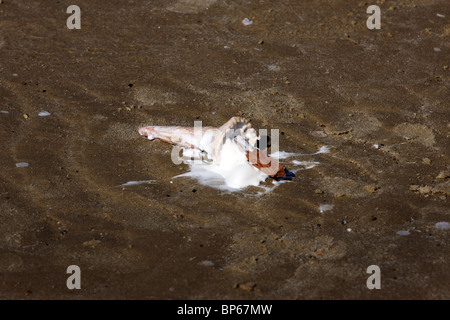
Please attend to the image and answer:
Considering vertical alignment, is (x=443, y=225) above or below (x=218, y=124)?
below

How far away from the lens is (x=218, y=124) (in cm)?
643

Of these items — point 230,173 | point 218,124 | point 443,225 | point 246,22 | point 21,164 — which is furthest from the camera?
point 246,22

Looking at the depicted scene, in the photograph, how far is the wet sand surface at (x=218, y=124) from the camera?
15.2 ft

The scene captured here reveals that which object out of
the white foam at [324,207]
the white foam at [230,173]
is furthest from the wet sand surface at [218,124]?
the white foam at [230,173]

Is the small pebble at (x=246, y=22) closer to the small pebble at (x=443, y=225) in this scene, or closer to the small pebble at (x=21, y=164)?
the small pebble at (x=21, y=164)

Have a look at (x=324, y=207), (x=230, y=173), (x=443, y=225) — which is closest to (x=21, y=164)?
(x=230, y=173)

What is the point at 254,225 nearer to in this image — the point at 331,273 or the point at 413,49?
the point at 331,273

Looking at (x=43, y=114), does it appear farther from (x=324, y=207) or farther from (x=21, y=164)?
(x=324, y=207)

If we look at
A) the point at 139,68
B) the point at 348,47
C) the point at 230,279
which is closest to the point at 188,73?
the point at 139,68

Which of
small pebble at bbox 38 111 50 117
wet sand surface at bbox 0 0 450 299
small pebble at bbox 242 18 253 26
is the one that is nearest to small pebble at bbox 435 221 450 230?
wet sand surface at bbox 0 0 450 299

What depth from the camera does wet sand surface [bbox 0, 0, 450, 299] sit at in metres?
4.63

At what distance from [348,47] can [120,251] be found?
439 cm

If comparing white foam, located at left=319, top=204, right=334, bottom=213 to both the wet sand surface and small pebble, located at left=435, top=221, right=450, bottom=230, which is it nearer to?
the wet sand surface

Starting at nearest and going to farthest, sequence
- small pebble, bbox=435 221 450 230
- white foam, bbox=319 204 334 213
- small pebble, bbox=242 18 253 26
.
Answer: small pebble, bbox=435 221 450 230 < white foam, bbox=319 204 334 213 < small pebble, bbox=242 18 253 26
